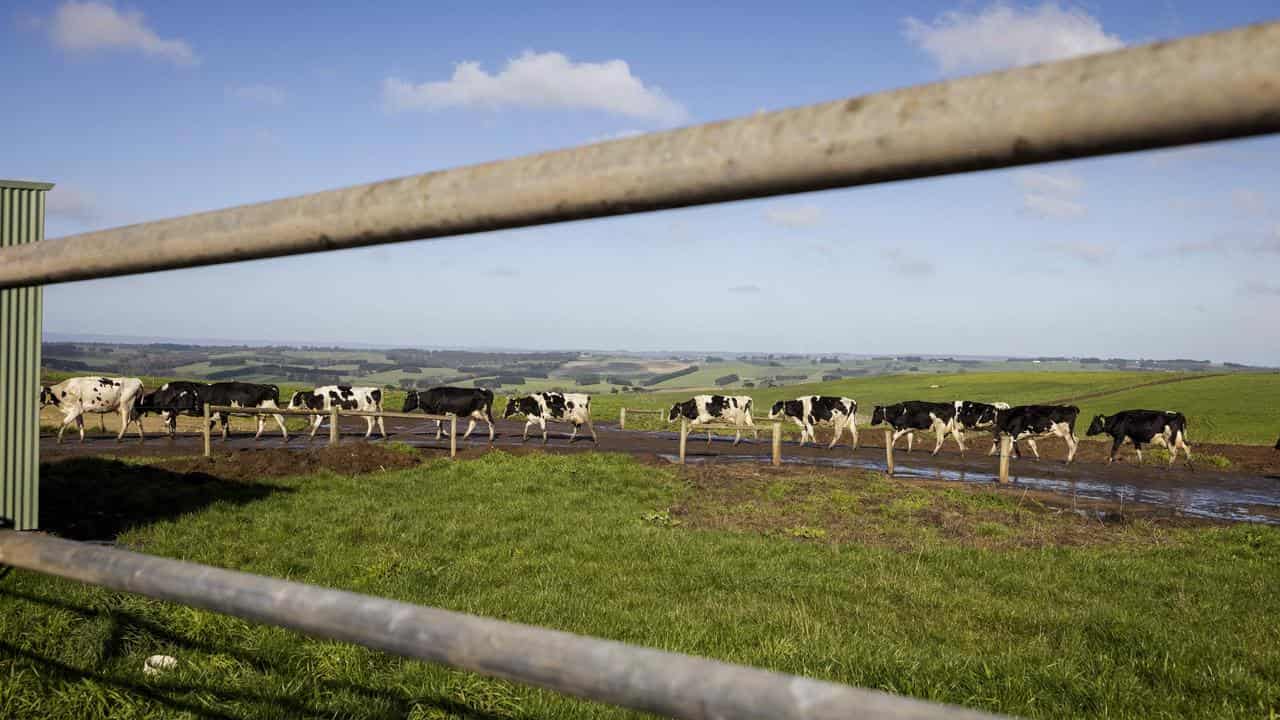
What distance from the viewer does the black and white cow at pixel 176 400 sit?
28469mm

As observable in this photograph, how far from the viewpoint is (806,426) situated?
3625 cm

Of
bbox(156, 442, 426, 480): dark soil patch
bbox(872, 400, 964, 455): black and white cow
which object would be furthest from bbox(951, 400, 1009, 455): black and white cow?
bbox(156, 442, 426, 480): dark soil patch

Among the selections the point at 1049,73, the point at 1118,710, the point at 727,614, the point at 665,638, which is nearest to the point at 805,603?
the point at 727,614

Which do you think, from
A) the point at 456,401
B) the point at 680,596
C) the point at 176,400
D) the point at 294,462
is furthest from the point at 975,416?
the point at 176,400

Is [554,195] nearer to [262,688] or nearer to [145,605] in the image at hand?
[262,688]

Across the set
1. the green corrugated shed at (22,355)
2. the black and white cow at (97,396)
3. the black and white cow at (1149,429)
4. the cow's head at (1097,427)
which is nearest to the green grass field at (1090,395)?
the black and white cow at (97,396)

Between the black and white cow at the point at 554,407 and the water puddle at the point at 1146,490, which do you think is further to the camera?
the black and white cow at the point at 554,407

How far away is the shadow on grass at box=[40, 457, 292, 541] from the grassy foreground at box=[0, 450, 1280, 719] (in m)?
0.11

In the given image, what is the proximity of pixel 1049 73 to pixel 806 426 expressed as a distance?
1426 inches

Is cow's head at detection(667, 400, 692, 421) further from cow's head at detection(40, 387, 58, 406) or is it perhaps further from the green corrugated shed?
the green corrugated shed

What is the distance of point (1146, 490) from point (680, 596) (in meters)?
19.1

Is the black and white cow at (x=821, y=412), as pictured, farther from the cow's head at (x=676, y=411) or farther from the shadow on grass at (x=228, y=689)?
the shadow on grass at (x=228, y=689)

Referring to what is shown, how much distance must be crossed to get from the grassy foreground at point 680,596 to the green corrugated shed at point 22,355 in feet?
4.45

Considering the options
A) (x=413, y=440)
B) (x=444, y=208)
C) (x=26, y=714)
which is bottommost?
(x=413, y=440)
